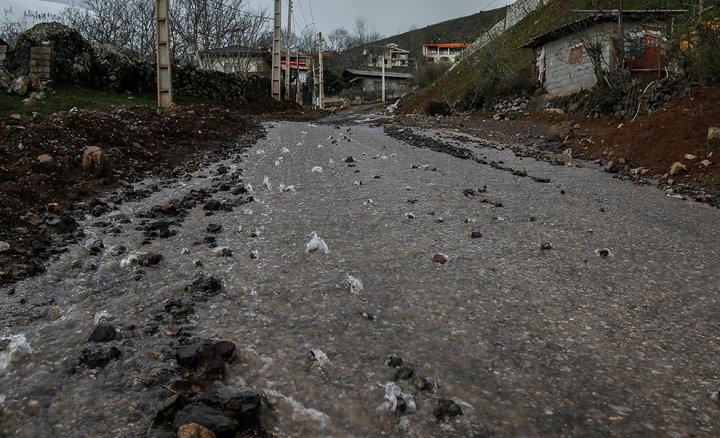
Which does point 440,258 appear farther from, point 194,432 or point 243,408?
point 194,432

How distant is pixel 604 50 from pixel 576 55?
1855 mm

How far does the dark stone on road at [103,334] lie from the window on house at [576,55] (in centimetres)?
2357

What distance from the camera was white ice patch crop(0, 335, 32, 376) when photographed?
203 centimetres

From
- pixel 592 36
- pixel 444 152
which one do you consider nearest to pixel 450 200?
pixel 444 152

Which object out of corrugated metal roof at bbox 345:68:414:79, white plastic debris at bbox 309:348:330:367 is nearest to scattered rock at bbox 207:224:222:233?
white plastic debris at bbox 309:348:330:367

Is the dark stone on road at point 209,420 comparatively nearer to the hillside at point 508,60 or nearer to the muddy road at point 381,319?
the muddy road at point 381,319

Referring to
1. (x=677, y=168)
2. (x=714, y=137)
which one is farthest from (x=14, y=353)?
(x=714, y=137)

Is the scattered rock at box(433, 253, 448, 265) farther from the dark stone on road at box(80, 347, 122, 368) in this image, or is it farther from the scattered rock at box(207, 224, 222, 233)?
the dark stone on road at box(80, 347, 122, 368)

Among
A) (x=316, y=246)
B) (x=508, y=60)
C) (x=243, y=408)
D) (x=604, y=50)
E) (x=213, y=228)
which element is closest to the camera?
(x=243, y=408)

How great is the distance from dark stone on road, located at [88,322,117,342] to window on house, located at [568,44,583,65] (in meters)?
23.6

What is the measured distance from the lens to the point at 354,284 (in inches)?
115

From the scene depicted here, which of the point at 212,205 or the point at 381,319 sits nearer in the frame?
the point at 381,319

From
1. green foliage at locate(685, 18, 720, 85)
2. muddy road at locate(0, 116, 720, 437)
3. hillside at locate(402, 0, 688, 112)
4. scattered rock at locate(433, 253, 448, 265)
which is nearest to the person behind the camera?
Answer: muddy road at locate(0, 116, 720, 437)

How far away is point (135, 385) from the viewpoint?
1.91 metres
